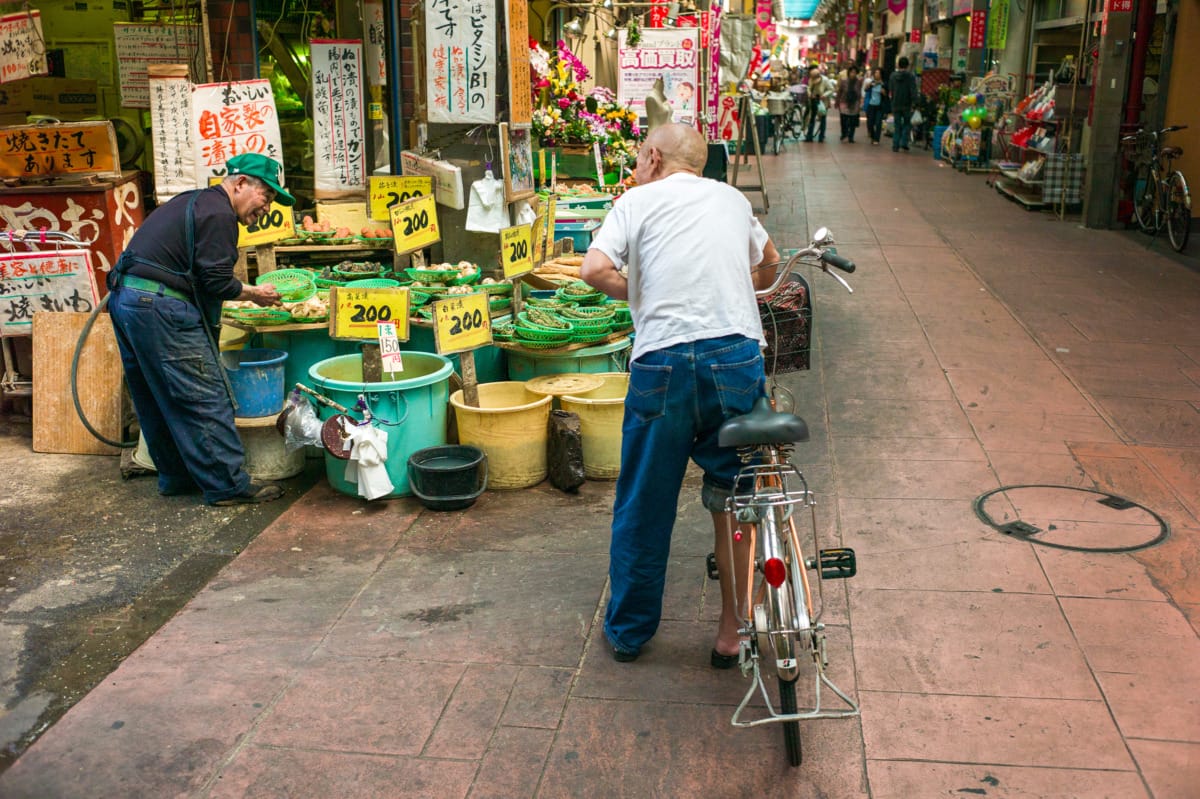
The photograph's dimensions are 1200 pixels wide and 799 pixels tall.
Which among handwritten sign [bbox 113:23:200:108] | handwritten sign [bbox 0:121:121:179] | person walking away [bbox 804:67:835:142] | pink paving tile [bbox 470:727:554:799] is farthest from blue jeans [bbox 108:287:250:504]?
person walking away [bbox 804:67:835:142]

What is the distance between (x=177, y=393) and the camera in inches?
223

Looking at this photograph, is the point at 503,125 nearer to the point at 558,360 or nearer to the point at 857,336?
the point at 558,360

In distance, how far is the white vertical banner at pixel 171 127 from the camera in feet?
22.9

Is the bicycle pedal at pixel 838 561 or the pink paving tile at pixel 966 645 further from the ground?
the bicycle pedal at pixel 838 561

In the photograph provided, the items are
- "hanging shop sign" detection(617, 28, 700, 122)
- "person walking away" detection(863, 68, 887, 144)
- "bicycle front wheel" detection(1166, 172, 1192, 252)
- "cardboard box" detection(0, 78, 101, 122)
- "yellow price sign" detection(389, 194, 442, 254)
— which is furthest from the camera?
"person walking away" detection(863, 68, 887, 144)

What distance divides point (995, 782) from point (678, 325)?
5.63ft

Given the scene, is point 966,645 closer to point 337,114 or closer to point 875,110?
point 337,114

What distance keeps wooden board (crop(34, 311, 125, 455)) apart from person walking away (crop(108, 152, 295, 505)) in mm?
857

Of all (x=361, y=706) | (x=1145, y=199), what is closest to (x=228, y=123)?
(x=361, y=706)

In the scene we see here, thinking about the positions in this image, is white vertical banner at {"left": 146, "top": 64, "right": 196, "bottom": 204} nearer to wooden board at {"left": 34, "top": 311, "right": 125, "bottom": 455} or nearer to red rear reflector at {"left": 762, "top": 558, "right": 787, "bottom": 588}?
wooden board at {"left": 34, "top": 311, "right": 125, "bottom": 455}

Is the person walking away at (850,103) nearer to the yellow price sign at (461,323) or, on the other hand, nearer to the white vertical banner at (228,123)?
the white vertical banner at (228,123)

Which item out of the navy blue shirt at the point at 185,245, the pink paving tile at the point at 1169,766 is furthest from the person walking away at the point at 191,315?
the pink paving tile at the point at 1169,766

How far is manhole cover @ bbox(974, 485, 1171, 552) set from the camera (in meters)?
5.26

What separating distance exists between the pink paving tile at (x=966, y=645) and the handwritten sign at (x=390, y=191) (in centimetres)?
366
